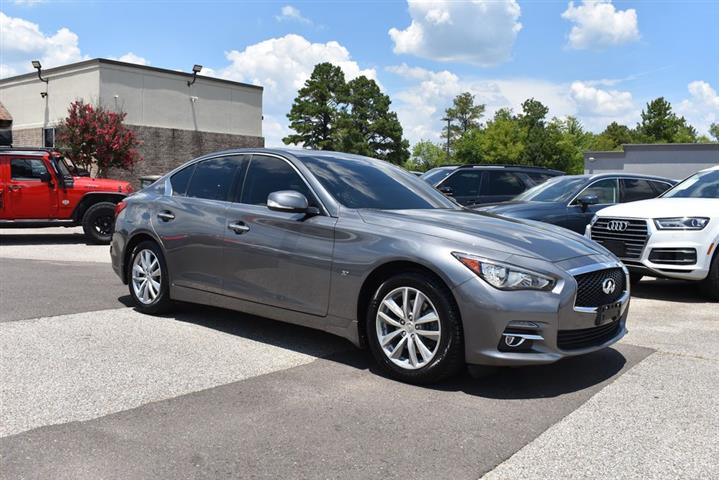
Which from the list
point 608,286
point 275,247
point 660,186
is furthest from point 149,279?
point 660,186

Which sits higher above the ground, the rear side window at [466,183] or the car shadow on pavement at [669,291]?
the rear side window at [466,183]

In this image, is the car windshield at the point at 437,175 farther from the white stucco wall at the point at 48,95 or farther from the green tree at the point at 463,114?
the green tree at the point at 463,114

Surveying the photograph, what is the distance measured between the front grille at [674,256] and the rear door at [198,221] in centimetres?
513

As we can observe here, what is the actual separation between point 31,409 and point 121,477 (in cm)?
115

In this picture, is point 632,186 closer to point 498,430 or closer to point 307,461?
point 498,430

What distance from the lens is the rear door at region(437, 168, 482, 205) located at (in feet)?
43.9

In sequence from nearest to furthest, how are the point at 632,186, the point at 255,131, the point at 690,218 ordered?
the point at 690,218, the point at 632,186, the point at 255,131

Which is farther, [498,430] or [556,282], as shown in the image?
[556,282]

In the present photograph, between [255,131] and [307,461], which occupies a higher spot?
[255,131]

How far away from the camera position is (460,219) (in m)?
4.96

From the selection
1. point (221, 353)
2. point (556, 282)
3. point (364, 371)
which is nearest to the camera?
point (556, 282)

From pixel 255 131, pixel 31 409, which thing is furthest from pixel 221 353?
pixel 255 131

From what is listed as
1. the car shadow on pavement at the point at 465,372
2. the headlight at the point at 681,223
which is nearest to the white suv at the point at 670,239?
the headlight at the point at 681,223

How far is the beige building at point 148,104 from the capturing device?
98.0ft
